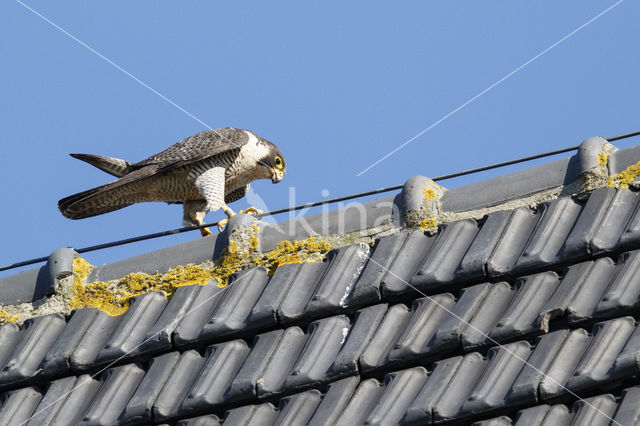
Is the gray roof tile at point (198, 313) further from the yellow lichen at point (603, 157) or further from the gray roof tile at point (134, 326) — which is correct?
the yellow lichen at point (603, 157)

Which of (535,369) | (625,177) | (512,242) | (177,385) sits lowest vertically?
(177,385)

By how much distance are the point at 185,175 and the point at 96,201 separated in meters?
0.64

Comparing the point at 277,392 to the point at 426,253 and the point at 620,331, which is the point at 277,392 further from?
the point at 620,331

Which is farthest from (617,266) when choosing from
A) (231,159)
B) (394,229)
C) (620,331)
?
(231,159)

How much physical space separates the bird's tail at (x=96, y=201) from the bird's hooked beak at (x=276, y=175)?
129cm

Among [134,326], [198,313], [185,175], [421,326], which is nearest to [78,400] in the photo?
[134,326]

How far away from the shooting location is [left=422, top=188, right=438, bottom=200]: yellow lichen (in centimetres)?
369

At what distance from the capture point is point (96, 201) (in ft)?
24.0

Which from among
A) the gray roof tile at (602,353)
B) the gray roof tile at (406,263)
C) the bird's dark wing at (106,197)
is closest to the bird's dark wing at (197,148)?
the bird's dark wing at (106,197)

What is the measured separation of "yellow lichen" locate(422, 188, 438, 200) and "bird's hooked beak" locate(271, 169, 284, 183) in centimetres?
473

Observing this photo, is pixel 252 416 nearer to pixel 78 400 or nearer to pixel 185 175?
pixel 78 400

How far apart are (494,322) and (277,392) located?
0.66m

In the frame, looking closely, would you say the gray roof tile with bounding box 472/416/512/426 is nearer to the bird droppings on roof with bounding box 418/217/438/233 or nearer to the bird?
the bird droppings on roof with bounding box 418/217/438/233

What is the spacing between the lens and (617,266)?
3004 millimetres
